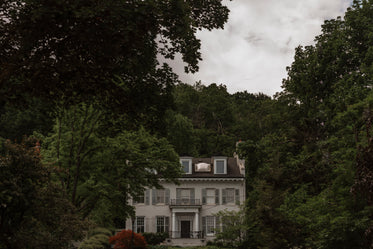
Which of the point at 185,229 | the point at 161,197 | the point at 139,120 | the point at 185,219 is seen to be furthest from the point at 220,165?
the point at 139,120

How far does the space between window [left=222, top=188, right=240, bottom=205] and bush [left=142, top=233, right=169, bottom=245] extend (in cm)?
732

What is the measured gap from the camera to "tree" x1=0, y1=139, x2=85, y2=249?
12.9 meters

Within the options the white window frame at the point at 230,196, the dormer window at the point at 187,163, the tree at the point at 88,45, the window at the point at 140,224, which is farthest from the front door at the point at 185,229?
the tree at the point at 88,45

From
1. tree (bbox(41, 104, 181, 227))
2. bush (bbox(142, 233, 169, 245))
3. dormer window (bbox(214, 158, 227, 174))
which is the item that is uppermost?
dormer window (bbox(214, 158, 227, 174))

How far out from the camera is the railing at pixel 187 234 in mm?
41969

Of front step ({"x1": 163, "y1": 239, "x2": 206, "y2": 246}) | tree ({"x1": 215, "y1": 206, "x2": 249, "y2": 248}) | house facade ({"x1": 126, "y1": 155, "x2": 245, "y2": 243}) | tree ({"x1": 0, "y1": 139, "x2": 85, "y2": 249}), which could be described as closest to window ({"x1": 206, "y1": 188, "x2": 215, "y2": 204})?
house facade ({"x1": 126, "y1": 155, "x2": 245, "y2": 243})

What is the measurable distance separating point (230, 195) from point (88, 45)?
38.1 meters

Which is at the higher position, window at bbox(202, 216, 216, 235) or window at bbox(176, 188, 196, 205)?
window at bbox(176, 188, 196, 205)

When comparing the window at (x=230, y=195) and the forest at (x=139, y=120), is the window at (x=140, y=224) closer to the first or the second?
the window at (x=230, y=195)

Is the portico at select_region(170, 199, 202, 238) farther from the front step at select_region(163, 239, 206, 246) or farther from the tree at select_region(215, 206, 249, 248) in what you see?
the tree at select_region(215, 206, 249, 248)

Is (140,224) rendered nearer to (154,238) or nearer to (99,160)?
(154,238)

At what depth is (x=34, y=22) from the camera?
6.44m

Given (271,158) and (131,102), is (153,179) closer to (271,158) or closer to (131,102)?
(271,158)

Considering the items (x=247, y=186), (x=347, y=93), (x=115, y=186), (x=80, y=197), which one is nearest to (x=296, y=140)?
(x=347, y=93)
